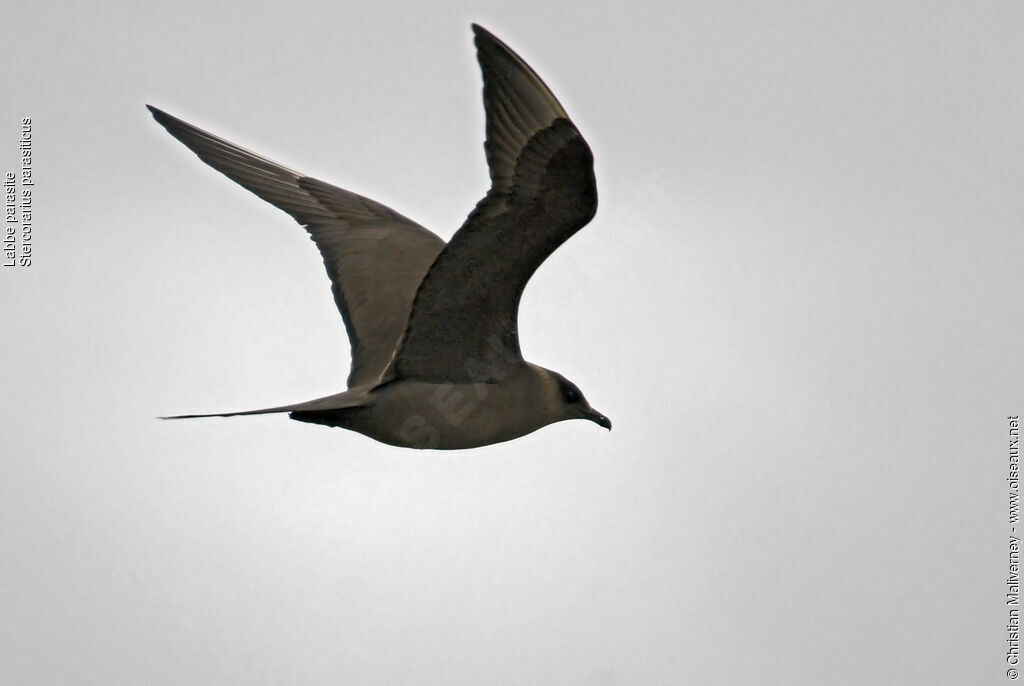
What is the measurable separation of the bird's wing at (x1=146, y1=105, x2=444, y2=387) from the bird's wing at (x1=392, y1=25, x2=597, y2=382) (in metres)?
1.39

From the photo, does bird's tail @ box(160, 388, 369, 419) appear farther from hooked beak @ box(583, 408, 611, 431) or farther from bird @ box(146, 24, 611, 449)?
hooked beak @ box(583, 408, 611, 431)

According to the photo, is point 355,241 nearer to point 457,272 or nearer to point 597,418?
point 597,418

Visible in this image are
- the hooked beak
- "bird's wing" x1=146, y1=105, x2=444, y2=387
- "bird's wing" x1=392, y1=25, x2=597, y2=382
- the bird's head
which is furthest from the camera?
"bird's wing" x1=146, y1=105, x2=444, y2=387

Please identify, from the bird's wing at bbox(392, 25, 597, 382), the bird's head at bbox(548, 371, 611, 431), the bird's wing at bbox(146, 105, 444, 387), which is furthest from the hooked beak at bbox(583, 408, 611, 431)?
the bird's wing at bbox(146, 105, 444, 387)

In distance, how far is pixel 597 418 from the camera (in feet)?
36.7

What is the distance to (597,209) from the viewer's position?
29.4 ft

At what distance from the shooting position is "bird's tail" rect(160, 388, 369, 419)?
937cm

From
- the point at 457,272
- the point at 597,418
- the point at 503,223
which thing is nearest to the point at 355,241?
the point at 597,418

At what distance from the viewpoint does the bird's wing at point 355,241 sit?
1161 cm

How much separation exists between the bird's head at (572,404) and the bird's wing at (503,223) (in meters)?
0.76

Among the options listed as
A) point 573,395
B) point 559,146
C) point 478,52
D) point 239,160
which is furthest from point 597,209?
point 239,160

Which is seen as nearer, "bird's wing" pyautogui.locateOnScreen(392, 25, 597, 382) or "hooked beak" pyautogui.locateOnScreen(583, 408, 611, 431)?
"bird's wing" pyautogui.locateOnScreen(392, 25, 597, 382)

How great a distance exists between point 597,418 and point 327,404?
226cm

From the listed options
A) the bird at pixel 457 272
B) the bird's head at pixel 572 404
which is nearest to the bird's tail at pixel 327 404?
the bird at pixel 457 272
